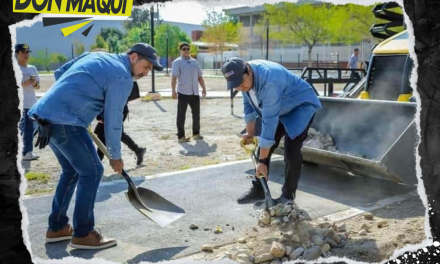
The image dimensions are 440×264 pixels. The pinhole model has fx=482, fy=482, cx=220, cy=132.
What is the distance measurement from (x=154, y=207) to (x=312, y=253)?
58.2 inches

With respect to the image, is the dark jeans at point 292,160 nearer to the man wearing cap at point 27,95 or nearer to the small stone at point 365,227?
the small stone at point 365,227

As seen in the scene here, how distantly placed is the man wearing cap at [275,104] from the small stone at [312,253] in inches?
33.1

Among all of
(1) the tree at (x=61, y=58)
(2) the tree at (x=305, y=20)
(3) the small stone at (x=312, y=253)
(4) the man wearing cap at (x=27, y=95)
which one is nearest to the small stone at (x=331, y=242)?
(3) the small stone at (x=312, y=253)

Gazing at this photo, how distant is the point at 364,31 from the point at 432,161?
14.6m

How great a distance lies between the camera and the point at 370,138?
19.3ft

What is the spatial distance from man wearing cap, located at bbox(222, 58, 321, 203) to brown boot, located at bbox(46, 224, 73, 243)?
5.65ft

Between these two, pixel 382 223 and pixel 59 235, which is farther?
pixel 382 223

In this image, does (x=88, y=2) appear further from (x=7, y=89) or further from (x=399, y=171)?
(x=399, y=171)


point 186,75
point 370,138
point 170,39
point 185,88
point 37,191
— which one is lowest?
point 37,191

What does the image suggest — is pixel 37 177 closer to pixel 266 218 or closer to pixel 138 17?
pixel 266 218

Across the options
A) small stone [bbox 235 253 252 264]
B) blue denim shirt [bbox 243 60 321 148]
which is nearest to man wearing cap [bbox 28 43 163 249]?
blue denim shirt [bbox 243 60 321 148]

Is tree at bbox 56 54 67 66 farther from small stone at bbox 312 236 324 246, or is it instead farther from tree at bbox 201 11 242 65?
small stone at bbox 312 236 324 246

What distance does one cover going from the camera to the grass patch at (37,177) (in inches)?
246

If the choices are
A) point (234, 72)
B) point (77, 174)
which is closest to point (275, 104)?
point (234, 72)
